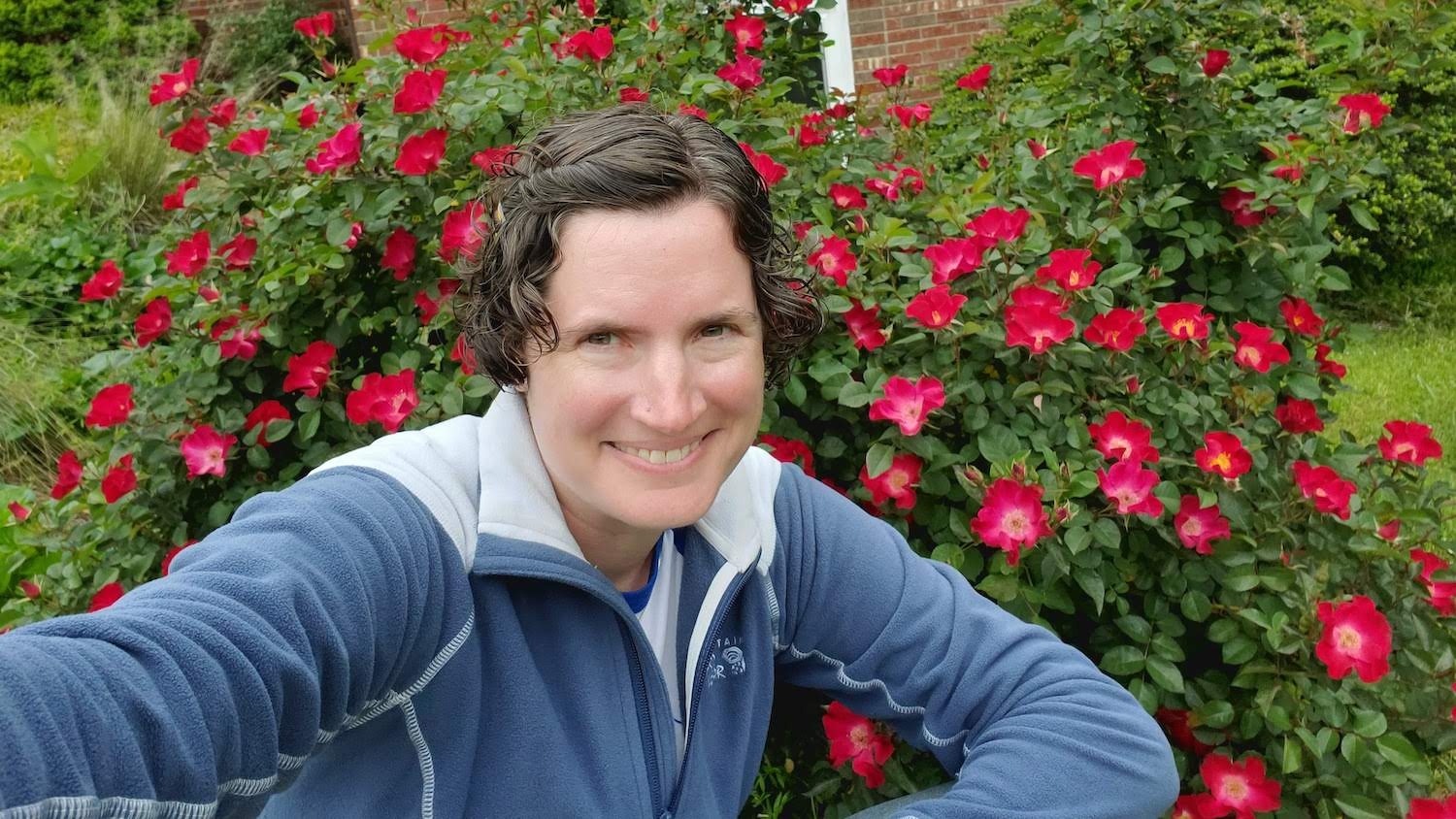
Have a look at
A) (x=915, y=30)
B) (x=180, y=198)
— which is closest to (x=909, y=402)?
(x=180, y=198)

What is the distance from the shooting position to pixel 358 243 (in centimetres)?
221

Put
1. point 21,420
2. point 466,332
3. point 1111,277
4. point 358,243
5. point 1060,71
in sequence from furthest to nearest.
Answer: point 21,420 < point 1060,71 < point 358,243 < point 1111,277 < point 466,332

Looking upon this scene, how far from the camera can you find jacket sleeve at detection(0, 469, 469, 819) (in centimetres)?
71

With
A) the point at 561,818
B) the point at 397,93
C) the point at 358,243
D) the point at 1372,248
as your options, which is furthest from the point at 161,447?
the point at 1372,248

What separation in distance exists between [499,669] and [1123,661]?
39.1 inches

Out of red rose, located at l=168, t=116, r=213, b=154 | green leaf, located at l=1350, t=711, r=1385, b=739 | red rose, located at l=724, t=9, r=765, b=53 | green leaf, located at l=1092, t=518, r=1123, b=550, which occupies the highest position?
red rose, located at l=724, t=9, r=765, b=53

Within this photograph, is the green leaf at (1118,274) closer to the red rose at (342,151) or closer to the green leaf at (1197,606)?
the green leaf at (1197,606)

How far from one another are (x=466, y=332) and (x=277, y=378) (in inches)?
41.5

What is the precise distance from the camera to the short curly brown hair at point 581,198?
116 centimetres

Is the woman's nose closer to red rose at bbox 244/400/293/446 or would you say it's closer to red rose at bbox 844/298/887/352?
red rose at bbox 844/298/887/352

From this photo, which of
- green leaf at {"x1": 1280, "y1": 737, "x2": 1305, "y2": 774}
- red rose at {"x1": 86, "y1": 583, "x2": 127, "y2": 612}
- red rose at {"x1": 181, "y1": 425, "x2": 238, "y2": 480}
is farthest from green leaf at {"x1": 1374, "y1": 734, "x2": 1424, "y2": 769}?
red rose at {"x1": 86, "y1": 583, "x2": 127, "y2": 612}

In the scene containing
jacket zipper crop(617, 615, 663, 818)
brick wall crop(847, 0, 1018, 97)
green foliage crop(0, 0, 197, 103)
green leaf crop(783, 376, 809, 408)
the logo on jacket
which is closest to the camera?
jacket zipper crop(617, 615, 663, 818)

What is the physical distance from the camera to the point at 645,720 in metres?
1.29

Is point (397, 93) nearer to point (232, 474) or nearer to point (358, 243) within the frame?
point (358, 243)
